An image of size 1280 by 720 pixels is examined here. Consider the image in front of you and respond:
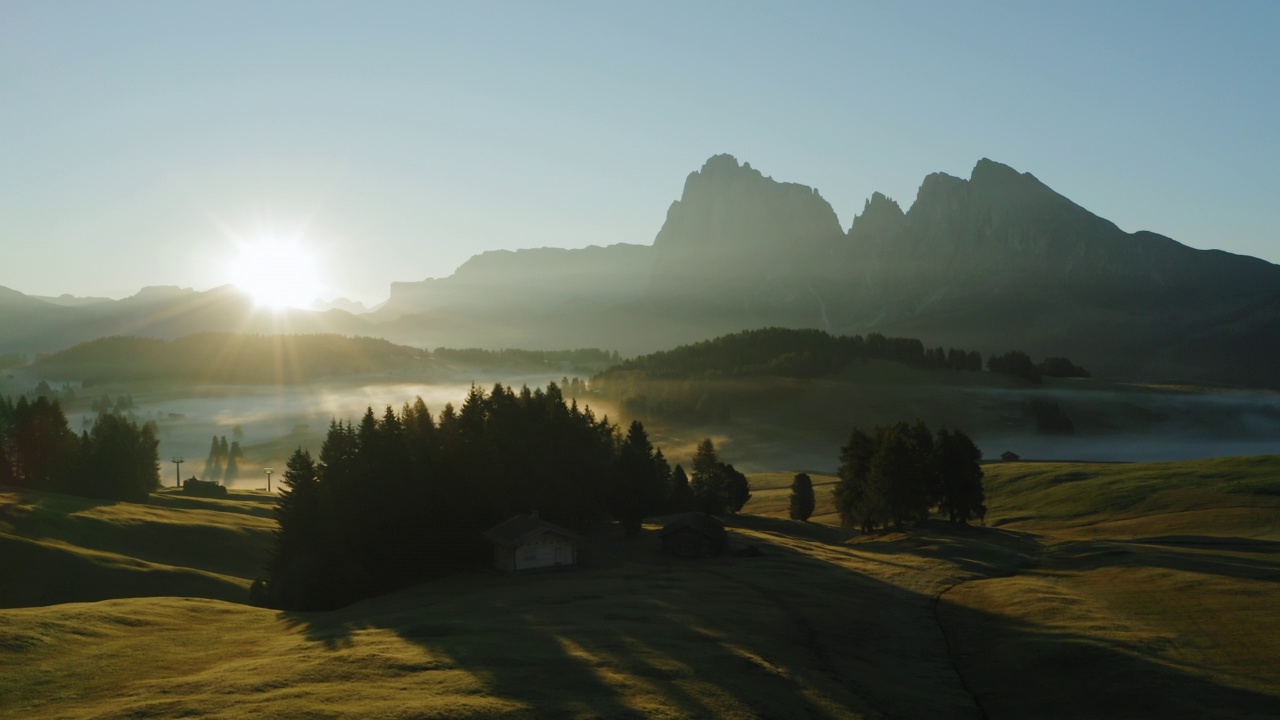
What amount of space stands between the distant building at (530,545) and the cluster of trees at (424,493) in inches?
129

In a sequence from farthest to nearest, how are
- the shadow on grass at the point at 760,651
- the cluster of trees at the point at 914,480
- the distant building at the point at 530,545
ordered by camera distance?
the cluster of trees at the point at 914,480 → the distant building at the point at 530,545 → the shadow on grass at the point at 760,651

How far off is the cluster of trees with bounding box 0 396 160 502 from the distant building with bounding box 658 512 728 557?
229 ft

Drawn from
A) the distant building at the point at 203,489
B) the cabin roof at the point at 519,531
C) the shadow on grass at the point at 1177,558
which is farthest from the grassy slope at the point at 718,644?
the distant building at the point at 203,489

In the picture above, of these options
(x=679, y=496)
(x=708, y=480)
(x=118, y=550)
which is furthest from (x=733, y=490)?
(x=118, y=550)

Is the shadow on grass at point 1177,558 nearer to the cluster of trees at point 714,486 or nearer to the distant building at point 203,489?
the cluster of trees at point 714,486

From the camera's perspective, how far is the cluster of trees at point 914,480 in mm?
96000

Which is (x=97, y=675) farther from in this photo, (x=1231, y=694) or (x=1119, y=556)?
(x=1119, y=556)

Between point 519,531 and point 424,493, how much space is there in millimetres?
8606

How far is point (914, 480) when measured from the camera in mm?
95938

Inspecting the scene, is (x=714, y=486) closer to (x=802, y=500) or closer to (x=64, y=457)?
(x=802, y=500)

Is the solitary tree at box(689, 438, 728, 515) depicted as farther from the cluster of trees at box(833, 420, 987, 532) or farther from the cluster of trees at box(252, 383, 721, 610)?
the cluster of trees at box(252, 383, 721, 610)

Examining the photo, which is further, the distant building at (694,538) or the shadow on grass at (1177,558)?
the distant building at (694,538)

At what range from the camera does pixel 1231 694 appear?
35.7 metres

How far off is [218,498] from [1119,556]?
112041mm
